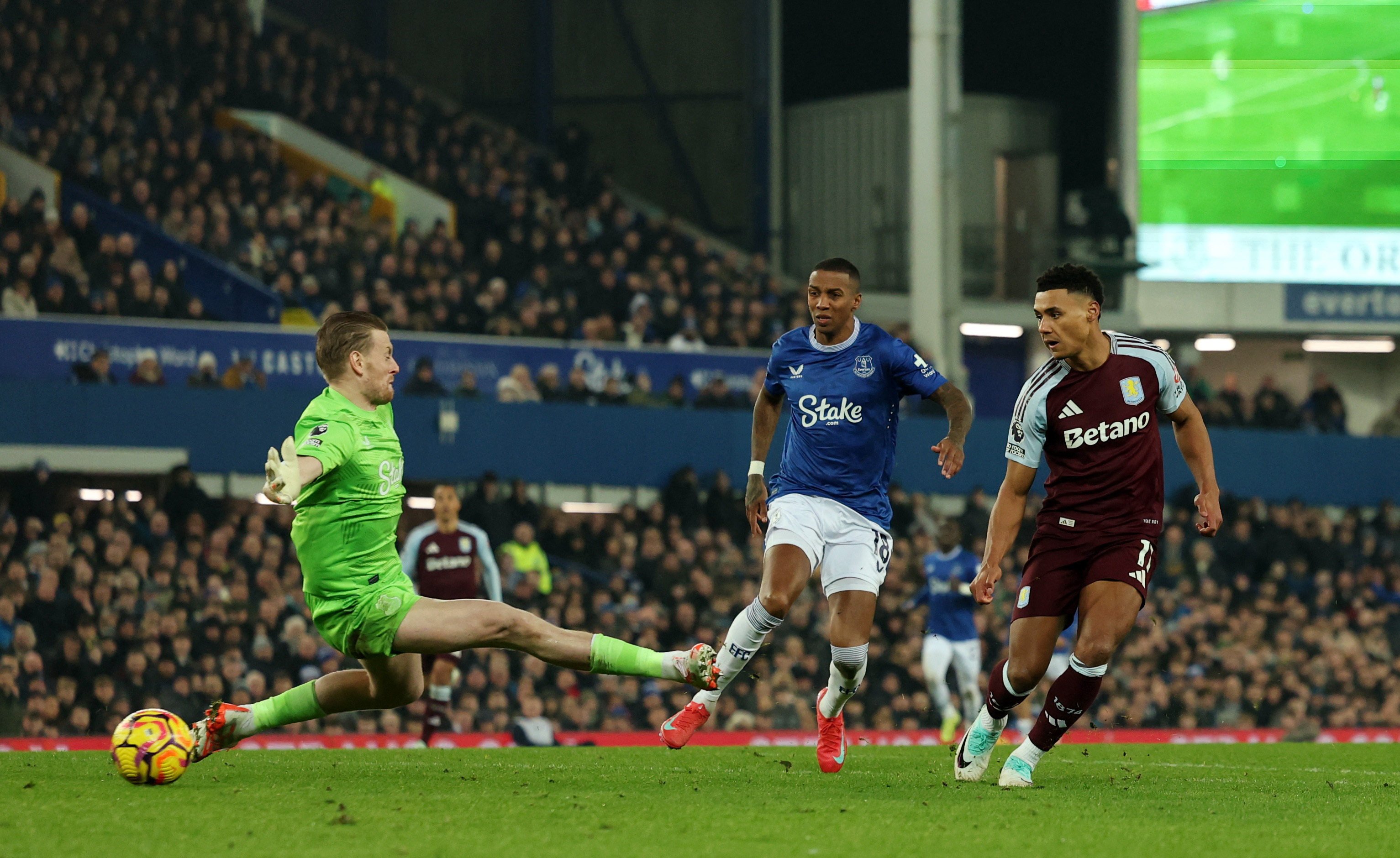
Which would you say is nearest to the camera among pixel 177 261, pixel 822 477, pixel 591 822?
pixel 591 822

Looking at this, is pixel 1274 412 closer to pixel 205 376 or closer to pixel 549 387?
pixel 549 387

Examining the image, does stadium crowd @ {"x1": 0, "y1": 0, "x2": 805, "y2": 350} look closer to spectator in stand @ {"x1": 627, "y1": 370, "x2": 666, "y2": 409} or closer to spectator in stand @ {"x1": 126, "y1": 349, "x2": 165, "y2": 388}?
spectator in stand @ {"x1": 126, "y1": 349, "x2": 165, "y2": 388}

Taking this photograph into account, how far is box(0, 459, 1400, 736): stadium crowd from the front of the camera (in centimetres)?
1603

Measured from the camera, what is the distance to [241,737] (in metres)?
8.27

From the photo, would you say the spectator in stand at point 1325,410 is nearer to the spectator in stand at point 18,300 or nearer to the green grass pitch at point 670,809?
the green grass pitch at point 670,809

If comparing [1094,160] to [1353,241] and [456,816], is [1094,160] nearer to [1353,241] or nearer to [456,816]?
[1353,241]

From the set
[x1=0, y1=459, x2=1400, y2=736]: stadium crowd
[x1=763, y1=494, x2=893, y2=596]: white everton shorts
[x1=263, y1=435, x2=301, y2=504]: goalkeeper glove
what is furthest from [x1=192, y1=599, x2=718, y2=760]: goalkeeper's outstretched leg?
[x1=0, y1=459, x2=1400, y2=736]: stadium crowd

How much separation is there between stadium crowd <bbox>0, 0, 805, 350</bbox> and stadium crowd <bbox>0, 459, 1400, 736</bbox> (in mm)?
2666

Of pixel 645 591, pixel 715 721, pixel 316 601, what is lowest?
pixel 715 721

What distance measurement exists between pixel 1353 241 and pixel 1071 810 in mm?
27034

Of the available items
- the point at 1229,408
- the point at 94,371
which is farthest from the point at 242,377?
the point at 1229,408

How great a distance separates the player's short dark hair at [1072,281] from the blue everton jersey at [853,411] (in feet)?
3.59

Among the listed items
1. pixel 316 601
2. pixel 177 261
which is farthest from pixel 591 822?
pixel 177 261

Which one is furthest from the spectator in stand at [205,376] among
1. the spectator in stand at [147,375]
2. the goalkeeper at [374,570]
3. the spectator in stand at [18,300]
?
the goalkeeper at [374,570]
